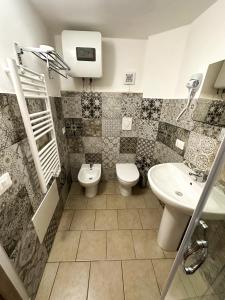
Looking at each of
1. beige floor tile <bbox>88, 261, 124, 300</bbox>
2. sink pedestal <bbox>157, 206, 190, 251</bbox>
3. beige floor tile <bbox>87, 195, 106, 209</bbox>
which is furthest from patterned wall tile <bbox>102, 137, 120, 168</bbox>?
beige floor tile <bbox>88, 261, 124, 300</bbox>

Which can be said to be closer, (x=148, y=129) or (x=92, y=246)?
(x=92, y=246)

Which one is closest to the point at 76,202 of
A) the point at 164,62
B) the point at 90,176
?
the point at 90,176

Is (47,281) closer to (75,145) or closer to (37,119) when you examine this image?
(37,119)

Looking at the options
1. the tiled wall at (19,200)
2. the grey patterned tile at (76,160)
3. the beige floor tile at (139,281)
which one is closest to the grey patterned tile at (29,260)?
the tiled wall at (19,200)

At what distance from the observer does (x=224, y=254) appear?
74 cm

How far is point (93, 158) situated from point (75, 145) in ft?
1.18

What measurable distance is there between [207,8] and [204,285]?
81.4 inches

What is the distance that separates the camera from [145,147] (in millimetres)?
2125

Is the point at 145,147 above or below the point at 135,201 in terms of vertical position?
above

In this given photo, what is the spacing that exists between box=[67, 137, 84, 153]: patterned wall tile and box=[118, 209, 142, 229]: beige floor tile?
3.63ft

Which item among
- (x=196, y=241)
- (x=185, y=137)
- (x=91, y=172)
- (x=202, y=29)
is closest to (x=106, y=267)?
(x=196, y=241)

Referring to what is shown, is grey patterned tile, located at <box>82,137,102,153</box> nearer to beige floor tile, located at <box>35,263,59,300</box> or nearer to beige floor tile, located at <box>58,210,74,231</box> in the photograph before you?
beige floor tile, located at <box>58,210,74,231</box>

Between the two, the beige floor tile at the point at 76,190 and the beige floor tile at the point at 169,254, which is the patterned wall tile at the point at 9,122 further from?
the beige floor tile at the point at 169,254

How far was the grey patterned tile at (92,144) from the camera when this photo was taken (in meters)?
2.15
